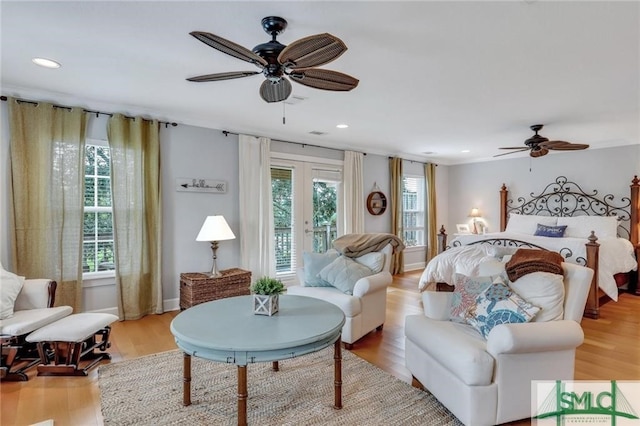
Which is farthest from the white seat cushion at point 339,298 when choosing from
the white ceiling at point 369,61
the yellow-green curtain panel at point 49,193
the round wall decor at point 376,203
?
the round wall decor at point 376,203

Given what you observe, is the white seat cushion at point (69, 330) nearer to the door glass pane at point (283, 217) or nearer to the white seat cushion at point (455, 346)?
the white seat cushion at point (455, 346)

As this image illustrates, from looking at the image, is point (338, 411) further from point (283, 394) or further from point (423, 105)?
point (423, 105)

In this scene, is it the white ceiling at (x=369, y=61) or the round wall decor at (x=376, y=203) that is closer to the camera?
the white ceiling at (x=369, y=61)

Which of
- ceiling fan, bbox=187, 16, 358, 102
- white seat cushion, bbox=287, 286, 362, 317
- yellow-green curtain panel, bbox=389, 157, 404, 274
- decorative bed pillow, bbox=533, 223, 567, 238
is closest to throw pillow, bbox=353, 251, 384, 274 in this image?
white seat cushion, bbox=287, 286, 362, 317

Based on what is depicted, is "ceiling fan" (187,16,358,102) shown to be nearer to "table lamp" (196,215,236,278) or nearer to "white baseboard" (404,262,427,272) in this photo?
"table lamp" (196,215,236,278)

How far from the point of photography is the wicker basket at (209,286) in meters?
3.92

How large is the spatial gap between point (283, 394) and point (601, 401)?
2.17 m

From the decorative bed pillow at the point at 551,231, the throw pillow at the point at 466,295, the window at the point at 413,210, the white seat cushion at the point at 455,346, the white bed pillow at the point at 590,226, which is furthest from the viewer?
the window at the point at 413,210

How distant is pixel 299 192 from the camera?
552cm

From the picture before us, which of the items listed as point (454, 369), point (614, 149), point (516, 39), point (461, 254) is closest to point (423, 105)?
point (516, 39)

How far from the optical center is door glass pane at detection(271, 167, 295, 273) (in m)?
5.30

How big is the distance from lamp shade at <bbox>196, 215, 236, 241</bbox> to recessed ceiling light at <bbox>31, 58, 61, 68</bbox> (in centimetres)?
205

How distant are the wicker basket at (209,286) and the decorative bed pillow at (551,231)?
484cm

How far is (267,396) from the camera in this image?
7.65 ft
